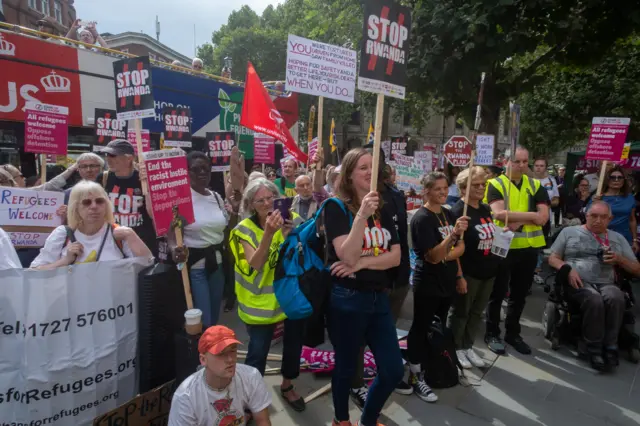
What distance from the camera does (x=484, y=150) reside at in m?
6.96

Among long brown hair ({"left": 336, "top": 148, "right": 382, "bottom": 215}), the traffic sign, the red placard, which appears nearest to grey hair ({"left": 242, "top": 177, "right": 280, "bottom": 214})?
long brown hair ({"left": 336, "top": 148, "right": 382, "bottom": 215})

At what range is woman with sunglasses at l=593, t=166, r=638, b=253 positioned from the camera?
219 inches

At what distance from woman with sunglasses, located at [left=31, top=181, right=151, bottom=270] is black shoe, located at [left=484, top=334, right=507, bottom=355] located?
3.58m

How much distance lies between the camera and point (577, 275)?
14.3 ft

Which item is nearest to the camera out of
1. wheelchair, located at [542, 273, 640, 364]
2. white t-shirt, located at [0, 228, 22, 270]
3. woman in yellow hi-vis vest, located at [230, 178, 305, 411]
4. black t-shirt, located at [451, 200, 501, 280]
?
white t-shirt, located at [0, 228, 22, 270]

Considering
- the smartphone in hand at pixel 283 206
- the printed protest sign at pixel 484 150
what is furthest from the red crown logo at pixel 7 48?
the printed protest sign at pixel 484 150

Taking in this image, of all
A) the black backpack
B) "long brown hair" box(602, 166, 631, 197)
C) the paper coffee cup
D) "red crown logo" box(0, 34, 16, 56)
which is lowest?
the black backpack

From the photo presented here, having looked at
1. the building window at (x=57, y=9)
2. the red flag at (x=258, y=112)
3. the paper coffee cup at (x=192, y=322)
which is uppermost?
the building window at (x=57, y=9)

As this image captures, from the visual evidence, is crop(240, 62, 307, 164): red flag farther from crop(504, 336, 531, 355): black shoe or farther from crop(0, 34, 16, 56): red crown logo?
crop(0, 34, 16, 56): red crown logo

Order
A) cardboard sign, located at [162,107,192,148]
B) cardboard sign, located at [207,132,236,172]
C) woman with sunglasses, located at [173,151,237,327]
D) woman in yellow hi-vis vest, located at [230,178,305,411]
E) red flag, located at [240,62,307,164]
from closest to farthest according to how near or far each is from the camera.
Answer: woman in yellow hi-vis vest, located at [230,178,305,411] → woman with sunglasses, located at [173,151,237,327] → red flag, located at [240,62,307,164] → cardboard sign, located at [162,107,192,148] → cardboard sign, located at [207,132,236,172]

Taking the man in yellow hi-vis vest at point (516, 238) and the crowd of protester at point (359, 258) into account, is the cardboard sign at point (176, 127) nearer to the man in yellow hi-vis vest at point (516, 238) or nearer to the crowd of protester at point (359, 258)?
the crowd of protester at point (359, 258)

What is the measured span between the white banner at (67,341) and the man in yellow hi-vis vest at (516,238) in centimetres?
356

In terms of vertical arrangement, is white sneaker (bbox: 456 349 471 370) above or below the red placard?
below

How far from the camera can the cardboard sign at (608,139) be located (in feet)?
17.8
